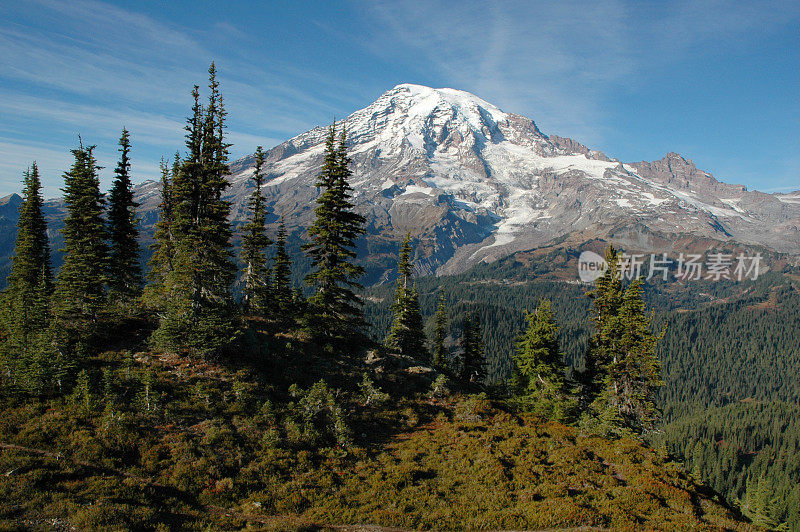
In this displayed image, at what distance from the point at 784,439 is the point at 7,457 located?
25656cm

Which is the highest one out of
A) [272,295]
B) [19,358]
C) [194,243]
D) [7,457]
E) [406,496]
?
[194,243]

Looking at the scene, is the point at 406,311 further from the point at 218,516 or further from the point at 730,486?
the point at 730,486

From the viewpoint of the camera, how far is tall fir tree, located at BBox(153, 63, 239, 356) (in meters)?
25.1

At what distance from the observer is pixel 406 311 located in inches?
2208

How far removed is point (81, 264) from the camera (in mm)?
30922

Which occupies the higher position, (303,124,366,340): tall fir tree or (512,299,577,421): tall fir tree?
(303,124,366,340): tall fir tree

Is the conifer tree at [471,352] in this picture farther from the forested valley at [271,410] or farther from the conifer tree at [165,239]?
the conifer tree at [165,239]

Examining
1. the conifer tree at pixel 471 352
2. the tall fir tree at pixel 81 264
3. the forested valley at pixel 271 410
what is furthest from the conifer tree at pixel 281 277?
the conifer tree at pixel 471 352

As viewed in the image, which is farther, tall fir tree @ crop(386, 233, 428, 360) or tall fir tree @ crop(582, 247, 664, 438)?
tall fir tree @ crop(386, 233, 428, 360)

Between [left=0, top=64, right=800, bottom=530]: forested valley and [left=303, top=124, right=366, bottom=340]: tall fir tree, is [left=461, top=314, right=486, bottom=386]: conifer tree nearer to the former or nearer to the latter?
[left=0, top=64, right=800, bottom=530]: forested valley

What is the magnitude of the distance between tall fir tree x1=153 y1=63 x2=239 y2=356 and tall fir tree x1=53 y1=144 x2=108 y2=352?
172 inches

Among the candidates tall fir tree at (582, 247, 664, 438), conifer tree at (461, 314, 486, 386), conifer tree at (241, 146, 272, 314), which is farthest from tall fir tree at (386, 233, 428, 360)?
tall fir tree at (582, 247, 664, 438)

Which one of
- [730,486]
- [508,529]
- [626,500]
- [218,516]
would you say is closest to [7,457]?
[218,516]

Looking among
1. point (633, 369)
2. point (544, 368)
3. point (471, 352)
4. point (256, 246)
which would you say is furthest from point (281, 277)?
point (633, 369)
